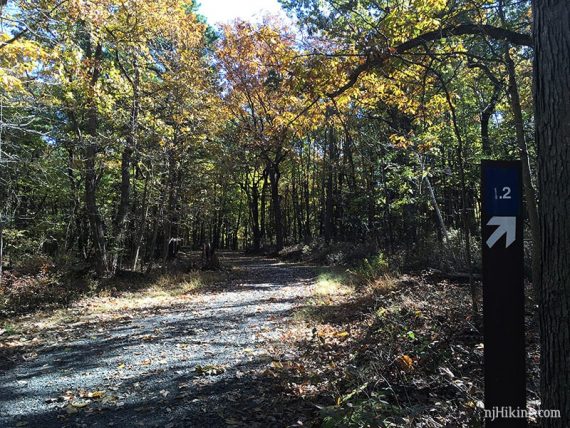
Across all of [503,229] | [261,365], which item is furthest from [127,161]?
[503,229]

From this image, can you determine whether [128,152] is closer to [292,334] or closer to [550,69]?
[292,334]

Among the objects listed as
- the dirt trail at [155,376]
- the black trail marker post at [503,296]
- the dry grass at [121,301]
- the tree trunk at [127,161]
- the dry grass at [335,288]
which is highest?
the tree trunk at [127,161]

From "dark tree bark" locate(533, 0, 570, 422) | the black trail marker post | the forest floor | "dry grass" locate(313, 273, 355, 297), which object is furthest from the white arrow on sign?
"dry grass" locate(313, 273, 355, 297)

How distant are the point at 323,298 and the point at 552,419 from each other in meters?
8.02

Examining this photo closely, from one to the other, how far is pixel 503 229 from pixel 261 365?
13.3 feet

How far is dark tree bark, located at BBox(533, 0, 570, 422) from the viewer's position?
7.59 feet

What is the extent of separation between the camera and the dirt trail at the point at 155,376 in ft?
13.9

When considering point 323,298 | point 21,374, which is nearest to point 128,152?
point 323,298

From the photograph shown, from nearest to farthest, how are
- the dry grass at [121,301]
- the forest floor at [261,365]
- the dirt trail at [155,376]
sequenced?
the forest floor at [261,365] → the dirt trail at [155,376] → the dry grass at [121,301]

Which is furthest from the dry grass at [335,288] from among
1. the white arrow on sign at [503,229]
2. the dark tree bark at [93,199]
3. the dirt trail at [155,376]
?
the white arrow on sign at [503,229]

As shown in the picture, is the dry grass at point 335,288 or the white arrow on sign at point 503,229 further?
the dry grass at point 335,288

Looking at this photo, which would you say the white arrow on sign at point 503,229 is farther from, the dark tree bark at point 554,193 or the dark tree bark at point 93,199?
the dark tree bark at point 93,199

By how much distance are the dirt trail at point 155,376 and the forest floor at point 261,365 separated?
0.06 ft

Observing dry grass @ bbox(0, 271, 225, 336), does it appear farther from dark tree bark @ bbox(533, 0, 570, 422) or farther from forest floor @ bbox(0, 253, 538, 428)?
dark tree bark @ bbox(533, 0, 570, 422)
